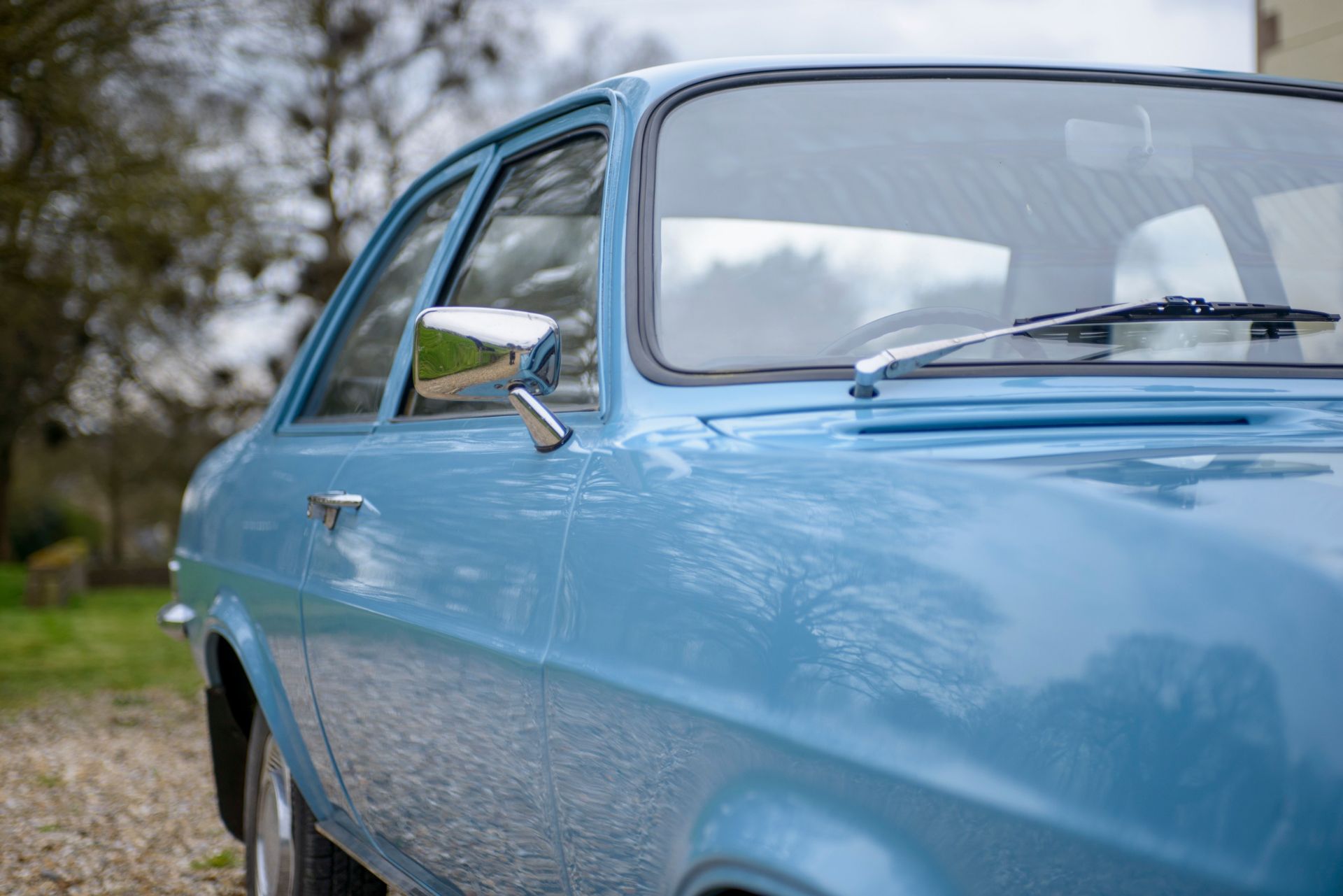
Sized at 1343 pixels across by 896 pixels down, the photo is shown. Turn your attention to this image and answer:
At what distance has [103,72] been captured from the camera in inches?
378

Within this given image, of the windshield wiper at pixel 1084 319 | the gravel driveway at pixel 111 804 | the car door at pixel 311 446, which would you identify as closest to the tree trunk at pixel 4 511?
the gravel driveway at pixel 111 804

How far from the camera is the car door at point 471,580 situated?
184 cm

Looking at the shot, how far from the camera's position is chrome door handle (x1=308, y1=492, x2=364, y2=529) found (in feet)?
8.13

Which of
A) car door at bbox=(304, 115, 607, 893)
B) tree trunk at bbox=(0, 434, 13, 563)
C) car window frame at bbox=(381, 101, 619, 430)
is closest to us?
car door at bbox=(304, 115, 607, 893)

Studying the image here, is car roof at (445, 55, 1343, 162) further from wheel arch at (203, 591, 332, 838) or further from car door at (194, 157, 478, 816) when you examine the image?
wheel arch at (203, 591, 332, 838)

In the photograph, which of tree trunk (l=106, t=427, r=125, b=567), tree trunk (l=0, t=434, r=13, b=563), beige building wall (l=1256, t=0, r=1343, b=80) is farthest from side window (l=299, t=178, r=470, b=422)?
tree trunk (l=0, t=434, r=13, b=563)

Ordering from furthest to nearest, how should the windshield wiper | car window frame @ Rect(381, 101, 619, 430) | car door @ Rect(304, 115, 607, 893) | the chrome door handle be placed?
the chrome door handle, car window frame @ Rect(381, 101, 619, 430), car door @ Rect(304, 115, 607, 893), the windshield wiper

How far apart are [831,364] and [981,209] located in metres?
0.56

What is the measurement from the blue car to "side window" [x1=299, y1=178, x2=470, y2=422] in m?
0.02

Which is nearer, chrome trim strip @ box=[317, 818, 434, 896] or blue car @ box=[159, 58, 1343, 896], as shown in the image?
blue car @ box=[159, 58, 1343, 896]

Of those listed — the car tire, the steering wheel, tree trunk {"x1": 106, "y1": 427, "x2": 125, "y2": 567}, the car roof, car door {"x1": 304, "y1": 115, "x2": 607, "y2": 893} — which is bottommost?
tree trunk {"x1": 106, "y1": 427, "x2": 125, "y2": 567}

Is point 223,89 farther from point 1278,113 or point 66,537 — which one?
point 66,537

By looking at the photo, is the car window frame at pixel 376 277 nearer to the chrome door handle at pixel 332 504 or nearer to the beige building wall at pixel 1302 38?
the chrome door handle at pixel 332 504

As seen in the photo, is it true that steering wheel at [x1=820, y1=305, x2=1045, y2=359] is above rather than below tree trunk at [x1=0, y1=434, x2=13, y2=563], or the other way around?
above
